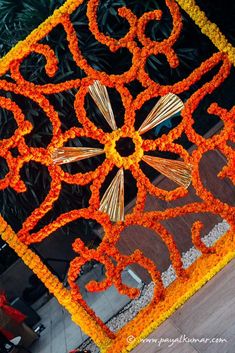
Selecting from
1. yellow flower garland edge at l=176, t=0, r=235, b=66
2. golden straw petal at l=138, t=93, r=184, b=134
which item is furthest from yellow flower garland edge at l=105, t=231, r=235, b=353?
yellow flower garland edge at l=176, t=0, r=235, b=66

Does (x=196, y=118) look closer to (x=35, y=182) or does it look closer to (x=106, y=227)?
(x=35, y=182)

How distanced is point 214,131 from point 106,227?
1.78 meters

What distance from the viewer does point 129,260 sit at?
8.18 ft

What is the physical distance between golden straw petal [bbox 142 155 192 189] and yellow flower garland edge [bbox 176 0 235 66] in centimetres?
70

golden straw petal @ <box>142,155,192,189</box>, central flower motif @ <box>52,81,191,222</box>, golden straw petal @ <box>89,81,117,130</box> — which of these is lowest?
golden straw petal @ <box>142,155,192,189</box>

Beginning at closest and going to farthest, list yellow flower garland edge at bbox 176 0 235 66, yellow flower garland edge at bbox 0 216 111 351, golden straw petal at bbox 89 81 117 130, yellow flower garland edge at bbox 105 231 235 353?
yellow flower garland edge at bbox 0 216 111 351, yellow flower garland edge at bbox 105 231 235 353, golden straw petal at bbox 89 81 117 130, yellow flower garland edge at bbox 176 0 235 66

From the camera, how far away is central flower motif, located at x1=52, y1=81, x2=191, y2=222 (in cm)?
256

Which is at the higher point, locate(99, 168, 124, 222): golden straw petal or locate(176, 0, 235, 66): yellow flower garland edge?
locate(176, 0, 235, 66): yellow flower garland edge

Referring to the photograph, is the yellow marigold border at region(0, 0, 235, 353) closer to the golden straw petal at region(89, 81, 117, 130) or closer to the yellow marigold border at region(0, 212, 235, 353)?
the yellow marigold border at region(0, 212, 235, 353)

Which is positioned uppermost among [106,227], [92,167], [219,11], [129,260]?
[219,11]

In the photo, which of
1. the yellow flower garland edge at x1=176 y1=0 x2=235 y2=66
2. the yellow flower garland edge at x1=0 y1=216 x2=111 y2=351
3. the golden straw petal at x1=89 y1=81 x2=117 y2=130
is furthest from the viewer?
the yellow flower garland edge at x1=176 y1=0 x2=235 y2=66

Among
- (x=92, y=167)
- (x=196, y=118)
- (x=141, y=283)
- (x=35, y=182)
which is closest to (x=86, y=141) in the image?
(x=92, y=167)

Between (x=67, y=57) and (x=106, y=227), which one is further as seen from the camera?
(x=67, y=57)

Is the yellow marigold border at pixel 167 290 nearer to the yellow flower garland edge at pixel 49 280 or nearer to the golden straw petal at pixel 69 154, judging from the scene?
the yellow flower garland edge at pixel 49 280
